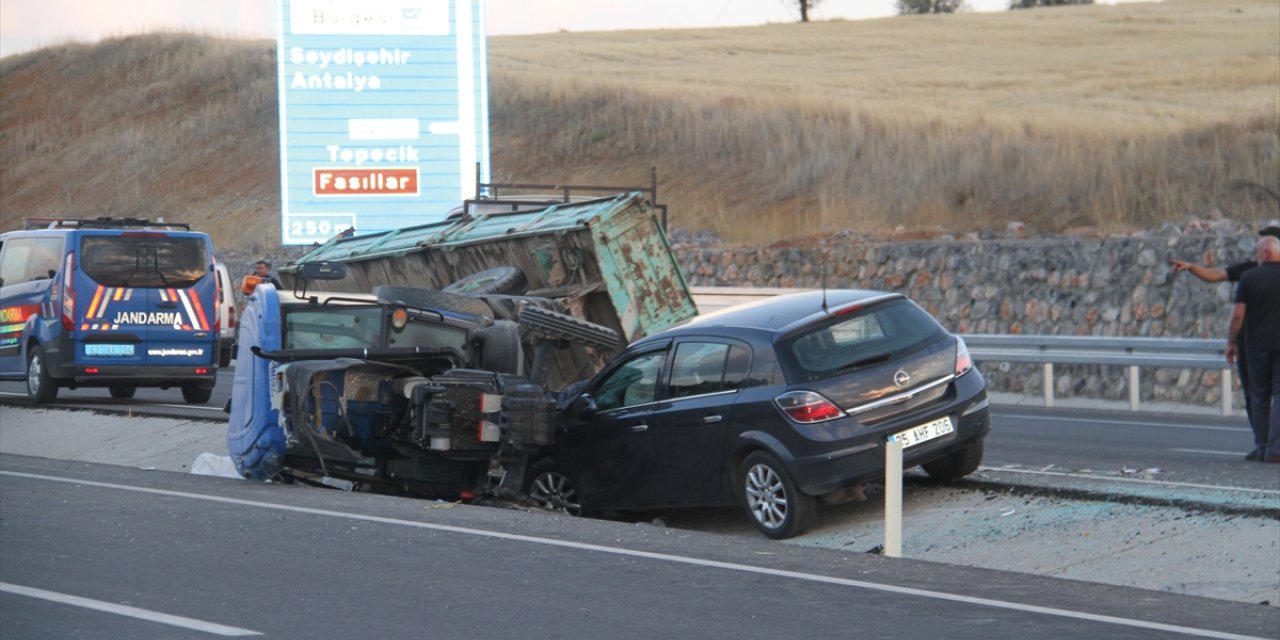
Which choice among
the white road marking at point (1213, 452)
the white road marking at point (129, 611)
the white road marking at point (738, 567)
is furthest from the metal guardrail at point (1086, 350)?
the white road marking at point (129, 611)

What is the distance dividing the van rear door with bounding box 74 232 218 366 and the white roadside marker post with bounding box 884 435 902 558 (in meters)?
12.4

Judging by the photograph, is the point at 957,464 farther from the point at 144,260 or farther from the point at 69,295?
the point at 69,295

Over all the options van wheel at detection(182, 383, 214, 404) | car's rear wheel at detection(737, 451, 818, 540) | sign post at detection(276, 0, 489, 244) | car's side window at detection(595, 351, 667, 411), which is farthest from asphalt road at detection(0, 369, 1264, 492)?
sign post at detection(276, 0, 489, 244)

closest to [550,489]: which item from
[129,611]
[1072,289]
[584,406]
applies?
[584,406]

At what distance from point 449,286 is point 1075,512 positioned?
8375 mm

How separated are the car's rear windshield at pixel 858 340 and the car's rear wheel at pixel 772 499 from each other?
1.98ft

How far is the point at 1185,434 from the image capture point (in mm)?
16172

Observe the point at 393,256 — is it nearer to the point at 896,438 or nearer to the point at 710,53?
the point at 896,438

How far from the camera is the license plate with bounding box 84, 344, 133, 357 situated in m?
19.0

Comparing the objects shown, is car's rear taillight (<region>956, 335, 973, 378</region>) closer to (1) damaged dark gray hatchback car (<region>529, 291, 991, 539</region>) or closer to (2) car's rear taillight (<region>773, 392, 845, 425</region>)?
(1) damaged dark gray hatchback car (<region>529, 291, 991, 539</region>)

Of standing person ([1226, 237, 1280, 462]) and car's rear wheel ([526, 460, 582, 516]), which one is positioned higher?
standing person ([1226, 237, 1280, 462])

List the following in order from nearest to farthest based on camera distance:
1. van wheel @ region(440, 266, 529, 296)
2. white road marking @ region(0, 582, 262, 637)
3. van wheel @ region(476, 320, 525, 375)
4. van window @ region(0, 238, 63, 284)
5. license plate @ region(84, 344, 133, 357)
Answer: white road marking @ region(0, 582, 262, 637) → van wheel @ region(476, 320, 525, 375) → van wheel @ region(440, 266, 529, 296) → license plate @ region(84, 344, 133, 357) → van window @ region(0, 238, 63, 284)

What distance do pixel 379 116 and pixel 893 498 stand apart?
68.0 ft

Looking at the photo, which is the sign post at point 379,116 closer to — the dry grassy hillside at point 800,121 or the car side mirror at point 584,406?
the dry grassy hillside at point 800,121
